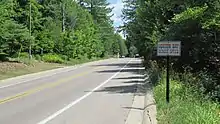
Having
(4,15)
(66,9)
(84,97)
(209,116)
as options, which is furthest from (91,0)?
(209,116)

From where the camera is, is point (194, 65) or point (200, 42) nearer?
point (200, 42)

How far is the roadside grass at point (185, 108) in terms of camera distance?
9086mm

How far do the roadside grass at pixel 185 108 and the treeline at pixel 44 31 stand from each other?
31124 millimetres

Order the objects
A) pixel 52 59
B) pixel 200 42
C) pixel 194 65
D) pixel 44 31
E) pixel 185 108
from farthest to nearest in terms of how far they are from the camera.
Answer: pixel 44 31, pixel 52 59, pixel 194 65, pixel 200 42, pixel 185 108

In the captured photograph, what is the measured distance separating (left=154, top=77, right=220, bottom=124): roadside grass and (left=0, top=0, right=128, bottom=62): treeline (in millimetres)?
31124

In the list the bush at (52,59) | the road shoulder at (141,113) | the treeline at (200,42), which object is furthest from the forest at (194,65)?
the bush at (52,59)

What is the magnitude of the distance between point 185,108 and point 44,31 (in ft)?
202

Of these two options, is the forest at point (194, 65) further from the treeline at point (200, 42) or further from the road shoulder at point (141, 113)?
the road shoulder at point (141, 113)

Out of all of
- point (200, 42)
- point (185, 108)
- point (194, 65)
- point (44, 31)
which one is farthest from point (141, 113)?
point (44, 31)

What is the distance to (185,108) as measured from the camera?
35.0ft

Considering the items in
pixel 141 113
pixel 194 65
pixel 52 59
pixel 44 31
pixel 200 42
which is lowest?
pixel 141 113

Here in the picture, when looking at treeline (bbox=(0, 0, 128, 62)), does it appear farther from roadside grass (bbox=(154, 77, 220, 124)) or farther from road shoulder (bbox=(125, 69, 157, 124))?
roadside grass (bbox=(154, 77, 220, 124))

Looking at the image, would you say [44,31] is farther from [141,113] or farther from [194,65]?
[141,113]

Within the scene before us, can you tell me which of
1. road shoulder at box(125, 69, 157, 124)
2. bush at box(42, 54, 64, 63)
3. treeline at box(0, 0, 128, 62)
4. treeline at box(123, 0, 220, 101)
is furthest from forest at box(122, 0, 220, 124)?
bush at box(42, 54, 64, 63)
